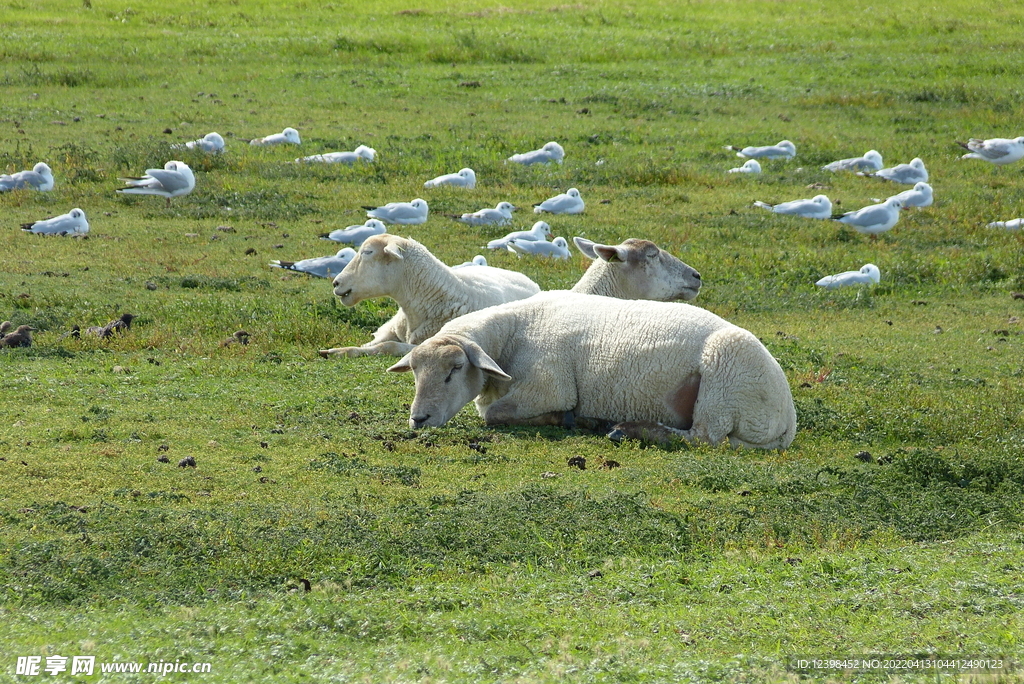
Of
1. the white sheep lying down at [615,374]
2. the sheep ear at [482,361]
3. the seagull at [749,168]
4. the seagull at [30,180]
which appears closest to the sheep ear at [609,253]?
the white sheep lying down at [615,374]

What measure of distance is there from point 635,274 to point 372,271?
2.31 meters

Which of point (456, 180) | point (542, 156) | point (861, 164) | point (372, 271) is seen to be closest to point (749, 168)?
point (861, 164)

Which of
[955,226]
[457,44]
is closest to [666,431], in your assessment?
[955,226]

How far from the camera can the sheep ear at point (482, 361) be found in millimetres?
7879

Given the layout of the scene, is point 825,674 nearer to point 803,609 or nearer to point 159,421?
point 803,609

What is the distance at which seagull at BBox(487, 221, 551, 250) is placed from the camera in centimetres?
1435

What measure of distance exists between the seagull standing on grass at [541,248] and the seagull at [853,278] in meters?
3.01

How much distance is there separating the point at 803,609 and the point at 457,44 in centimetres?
3040

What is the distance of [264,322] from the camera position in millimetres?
10867

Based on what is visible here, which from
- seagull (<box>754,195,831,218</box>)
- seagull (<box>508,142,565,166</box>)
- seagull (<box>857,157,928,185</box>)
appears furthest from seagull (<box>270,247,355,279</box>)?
seagull (<box>857,157,928,185</box>)

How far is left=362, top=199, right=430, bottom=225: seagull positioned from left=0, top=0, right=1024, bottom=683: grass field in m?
0.49

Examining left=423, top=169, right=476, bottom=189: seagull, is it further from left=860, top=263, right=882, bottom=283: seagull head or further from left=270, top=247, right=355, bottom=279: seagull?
left=860, top=263, right=882, bottom=283: seagull head

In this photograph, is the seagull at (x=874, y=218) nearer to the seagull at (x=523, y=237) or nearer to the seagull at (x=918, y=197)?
the seagull at (x=918, y=197)

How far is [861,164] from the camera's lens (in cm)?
2066
